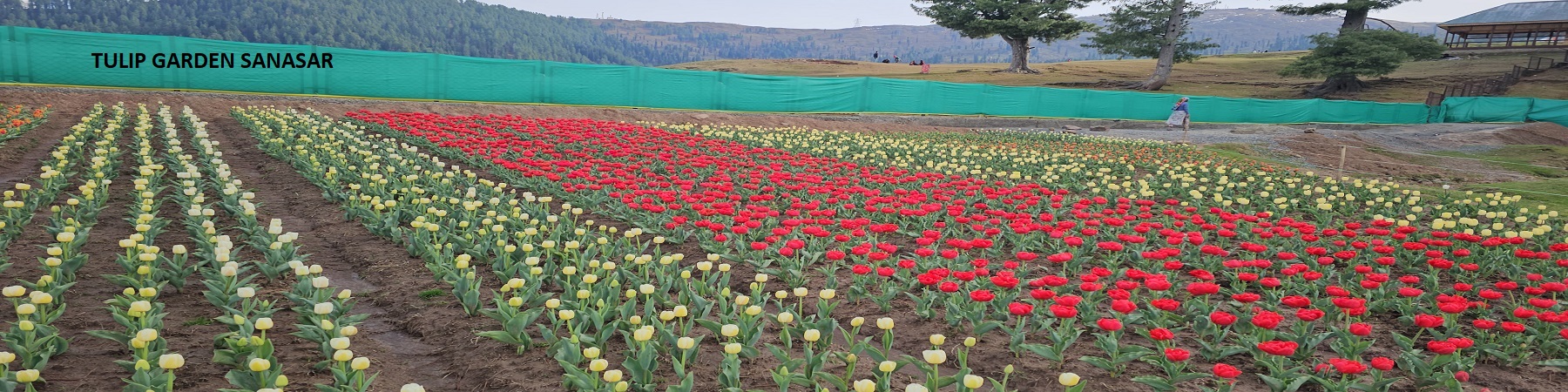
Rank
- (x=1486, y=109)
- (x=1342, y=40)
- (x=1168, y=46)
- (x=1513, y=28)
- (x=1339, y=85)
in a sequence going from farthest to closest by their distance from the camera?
1. (x=1513, y=28)
2. (x=1168, y=46)
3. (x=1339, y=85)
4. (x=1342, y=40)
5. (x=1486, y=109)

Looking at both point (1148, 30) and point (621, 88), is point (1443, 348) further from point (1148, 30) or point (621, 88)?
point (1148, 30)

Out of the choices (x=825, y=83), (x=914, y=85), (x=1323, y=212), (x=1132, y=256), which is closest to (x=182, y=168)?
(x=1132, y=256)

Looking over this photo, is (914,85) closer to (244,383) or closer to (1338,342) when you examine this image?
(1338,342)

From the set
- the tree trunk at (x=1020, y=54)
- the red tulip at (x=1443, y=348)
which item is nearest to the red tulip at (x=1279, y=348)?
the red tulip at (x=1443, y=348)

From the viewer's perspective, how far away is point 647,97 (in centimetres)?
2608

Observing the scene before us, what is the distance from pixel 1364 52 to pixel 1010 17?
68.9ft

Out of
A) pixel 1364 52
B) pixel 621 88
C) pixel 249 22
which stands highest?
pixel 1364 52

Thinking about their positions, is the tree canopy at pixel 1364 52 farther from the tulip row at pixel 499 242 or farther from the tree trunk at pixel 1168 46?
the tulip row at pixel 499 242

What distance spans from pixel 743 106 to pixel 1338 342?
79.4 ft

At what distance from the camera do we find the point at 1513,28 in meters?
63.2

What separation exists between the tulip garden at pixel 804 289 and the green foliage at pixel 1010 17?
49961 mm

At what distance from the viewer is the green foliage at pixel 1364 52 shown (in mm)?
42156

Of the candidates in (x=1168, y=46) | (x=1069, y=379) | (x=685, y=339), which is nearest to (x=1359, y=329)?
(x=1069, y=379)

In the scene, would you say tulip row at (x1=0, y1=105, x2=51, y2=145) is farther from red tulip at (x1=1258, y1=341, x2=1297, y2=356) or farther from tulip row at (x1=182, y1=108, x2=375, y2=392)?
red tulip at (x1=1258, y1=341, x2=1297, y2=356)
